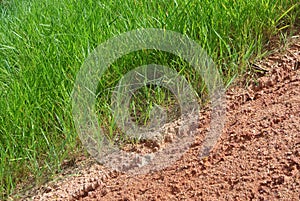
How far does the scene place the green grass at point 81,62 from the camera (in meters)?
2.15

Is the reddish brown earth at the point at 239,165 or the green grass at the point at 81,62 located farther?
the green grass at the point at 81,62

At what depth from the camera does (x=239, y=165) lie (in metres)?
1.68

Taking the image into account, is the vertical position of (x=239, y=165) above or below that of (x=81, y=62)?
below

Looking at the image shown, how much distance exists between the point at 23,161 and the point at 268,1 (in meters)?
1.39

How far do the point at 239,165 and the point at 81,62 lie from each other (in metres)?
1.00

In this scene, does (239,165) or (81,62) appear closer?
(239,165)

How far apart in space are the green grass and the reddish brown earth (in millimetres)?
117

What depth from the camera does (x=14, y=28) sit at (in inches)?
124

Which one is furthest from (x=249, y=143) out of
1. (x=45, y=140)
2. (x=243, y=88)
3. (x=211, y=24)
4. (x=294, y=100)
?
(x=45, y=140)

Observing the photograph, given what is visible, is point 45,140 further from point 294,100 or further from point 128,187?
point 294,100

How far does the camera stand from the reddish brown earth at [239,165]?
159cm

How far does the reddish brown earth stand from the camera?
1586 millimetres

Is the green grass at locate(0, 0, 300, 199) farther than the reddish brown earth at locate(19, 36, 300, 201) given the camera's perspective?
Yes

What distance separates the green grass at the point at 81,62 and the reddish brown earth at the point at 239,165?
12 centimetres
